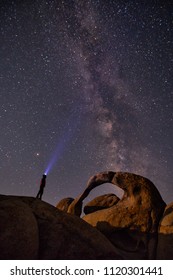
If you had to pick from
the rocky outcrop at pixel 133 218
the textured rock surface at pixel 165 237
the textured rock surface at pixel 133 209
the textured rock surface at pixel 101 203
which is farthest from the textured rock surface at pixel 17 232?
the textured rock surface at pixel 101 203

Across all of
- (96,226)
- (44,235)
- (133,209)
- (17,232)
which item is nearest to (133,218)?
(133,209)

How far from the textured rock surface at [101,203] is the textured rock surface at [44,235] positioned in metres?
5.72

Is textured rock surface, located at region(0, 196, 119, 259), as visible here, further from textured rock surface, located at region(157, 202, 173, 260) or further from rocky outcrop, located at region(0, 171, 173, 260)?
textured rock surface, located at region(157, 202, 173, 260)

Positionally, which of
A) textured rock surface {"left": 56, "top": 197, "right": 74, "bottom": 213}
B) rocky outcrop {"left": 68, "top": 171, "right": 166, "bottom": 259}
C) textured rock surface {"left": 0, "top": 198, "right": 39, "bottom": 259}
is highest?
textured rock surface {"left": 56, "top": 197, "right": 74, "bottom": 213}

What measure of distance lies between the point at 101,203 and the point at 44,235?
7235 millimetres

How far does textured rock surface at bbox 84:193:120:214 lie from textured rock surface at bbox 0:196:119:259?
5722 mm

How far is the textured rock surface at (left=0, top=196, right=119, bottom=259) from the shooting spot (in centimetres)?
889

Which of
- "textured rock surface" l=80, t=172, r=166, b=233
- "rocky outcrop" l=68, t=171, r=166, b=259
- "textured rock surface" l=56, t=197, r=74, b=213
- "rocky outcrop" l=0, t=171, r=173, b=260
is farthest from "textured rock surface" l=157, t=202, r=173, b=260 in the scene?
"textured rock surface" l=56, t=197, r=74, b=213

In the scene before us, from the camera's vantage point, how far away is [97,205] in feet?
55.7

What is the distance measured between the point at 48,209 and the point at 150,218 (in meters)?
5.70

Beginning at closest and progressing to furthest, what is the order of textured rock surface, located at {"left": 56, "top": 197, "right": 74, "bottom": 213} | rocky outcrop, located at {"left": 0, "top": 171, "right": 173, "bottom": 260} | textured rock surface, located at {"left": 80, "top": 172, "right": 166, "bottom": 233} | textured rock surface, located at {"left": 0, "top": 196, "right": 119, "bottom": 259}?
1. textured rock surface, located at {"left": 0, "top": 196, "right": 119, "bottom": 259}
2. rocky outcrop, located at {"left": 0, "top": 171, "right": 173, "bottom": 260}
3. textured rock surface, located at {"left": 80, "top": 172, "right": 166, "bottom": 233}
4. textured rock surface, located at {"left": 56, "top": 197, "right": 74, "bottom": 213}
